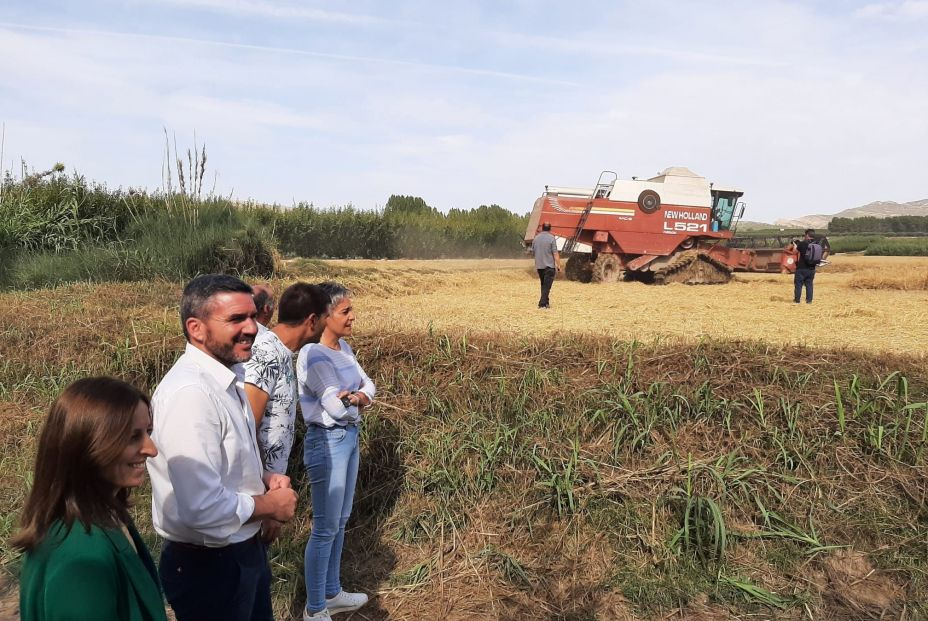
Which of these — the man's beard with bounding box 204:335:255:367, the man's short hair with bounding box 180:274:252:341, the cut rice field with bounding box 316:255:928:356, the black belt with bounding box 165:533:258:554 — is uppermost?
the man's short hair with bounding box 180:274:252:341

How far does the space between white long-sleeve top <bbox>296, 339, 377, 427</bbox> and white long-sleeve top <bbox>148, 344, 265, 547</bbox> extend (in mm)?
960

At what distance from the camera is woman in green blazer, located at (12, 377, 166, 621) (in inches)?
61.1

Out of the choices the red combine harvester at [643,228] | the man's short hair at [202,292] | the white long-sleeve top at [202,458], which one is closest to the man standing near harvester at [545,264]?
the red combine harvester at [643,228]

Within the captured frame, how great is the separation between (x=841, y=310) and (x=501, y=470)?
31.0 ft

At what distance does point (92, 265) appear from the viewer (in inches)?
427

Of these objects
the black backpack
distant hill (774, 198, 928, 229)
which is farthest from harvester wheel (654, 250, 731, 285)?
distant hill (774, 198, 928, 229)

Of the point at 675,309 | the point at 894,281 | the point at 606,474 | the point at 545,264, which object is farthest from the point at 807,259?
the point at 606,474

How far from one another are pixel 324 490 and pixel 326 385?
49 centimetres

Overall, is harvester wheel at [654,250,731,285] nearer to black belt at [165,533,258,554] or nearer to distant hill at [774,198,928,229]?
black belt at [165,533,258,554]

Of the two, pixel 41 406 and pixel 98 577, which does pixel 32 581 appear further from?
pixel 41 406

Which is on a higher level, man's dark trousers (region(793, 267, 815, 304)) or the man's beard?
the man's beard

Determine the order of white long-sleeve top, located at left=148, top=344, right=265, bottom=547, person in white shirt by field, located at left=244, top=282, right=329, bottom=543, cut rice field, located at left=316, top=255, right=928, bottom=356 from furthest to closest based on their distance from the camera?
cut rice field, located at left=316, top=255, right=928, bottom=356
person in white shirt by field, located at left=244, top=282, right=329, bottom=543
white long-sleeve top, located at left=148, top=344, right=265, bottom=547

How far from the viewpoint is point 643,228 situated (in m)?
18.5

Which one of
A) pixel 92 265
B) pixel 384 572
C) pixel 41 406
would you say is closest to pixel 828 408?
pixel 384 572
